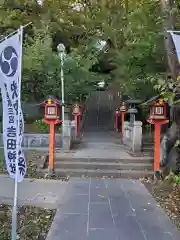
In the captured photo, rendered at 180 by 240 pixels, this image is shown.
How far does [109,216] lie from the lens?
5.86 meters

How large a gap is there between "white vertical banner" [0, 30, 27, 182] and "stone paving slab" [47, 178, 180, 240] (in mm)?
1221

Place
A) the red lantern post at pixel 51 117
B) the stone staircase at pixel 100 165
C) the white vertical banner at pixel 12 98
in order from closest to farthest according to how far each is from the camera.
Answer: the white vertical banner at pixel 12 98 < the red lantern post at pixel 51 117 < the stone staircase at pixel 100 165

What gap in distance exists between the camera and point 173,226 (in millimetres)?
5434

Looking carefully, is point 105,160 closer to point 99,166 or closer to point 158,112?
point 99,166

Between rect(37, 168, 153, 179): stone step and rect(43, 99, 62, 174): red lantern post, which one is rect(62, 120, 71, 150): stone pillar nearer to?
rect(37, 168, 153, 179): stone step

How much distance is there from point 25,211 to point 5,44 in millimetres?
2970

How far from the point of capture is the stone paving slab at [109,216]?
16.3ft

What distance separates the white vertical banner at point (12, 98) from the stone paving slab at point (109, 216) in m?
1.22

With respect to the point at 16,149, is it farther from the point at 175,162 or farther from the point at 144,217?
the point at 175,162

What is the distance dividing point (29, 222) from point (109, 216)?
4.50ft

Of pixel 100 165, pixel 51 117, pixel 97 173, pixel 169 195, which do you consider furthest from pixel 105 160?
pixel 169 195

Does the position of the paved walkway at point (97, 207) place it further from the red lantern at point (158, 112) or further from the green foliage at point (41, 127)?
the green foliage at point (41, 127)

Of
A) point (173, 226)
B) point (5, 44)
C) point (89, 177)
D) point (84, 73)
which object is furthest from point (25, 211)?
point (84, 73)

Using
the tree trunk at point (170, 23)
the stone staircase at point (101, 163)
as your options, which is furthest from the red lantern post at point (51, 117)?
the tree trunk at point (170, 23)
